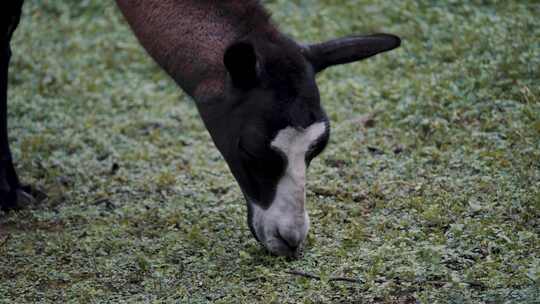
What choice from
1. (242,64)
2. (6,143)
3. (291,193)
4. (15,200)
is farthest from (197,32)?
(6,143)

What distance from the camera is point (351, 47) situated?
5.88 meters

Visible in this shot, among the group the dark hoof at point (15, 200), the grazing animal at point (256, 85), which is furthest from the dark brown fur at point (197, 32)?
the dark hoof at point (15, 200)

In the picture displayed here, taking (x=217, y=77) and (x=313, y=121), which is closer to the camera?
(x=313, y=121)

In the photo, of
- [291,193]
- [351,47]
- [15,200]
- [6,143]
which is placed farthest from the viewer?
[6,143]

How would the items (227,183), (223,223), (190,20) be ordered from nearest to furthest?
(190,20) → (223,223) → (227,183)

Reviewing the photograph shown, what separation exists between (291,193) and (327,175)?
6.31 ft

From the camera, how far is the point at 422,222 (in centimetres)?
608

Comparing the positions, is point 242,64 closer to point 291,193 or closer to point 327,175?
point 291,193

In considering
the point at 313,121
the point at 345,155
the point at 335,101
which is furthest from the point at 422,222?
the point at 335,101

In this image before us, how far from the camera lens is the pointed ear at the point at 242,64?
533 centimetres

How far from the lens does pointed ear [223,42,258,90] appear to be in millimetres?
5332

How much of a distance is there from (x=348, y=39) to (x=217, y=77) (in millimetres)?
812

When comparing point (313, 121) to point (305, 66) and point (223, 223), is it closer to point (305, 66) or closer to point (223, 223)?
point (305, 66)

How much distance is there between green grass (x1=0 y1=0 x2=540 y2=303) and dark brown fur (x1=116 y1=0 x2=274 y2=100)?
3.36 feet
